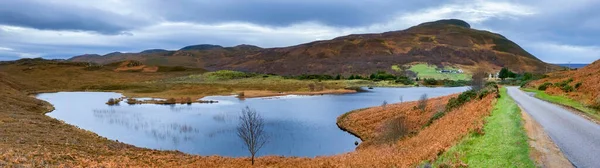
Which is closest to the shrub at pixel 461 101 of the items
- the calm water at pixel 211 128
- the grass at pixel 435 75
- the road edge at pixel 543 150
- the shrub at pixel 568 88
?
the shrub at pixel 568 88

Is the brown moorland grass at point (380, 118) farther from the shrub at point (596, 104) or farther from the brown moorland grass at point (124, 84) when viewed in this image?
the brown moorland grass at point (124, 84)

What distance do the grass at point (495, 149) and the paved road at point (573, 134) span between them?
114 cm

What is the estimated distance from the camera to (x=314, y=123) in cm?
4781

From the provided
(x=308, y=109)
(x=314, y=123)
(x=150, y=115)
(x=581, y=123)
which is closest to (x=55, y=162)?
(x=581, y=123)

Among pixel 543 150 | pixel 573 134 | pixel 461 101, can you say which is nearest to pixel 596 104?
pixel 461 101

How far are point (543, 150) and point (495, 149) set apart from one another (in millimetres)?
1429

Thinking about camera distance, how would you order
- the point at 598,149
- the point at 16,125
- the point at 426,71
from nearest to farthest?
1. the point at 598,149
2. the point at 16,125
3. the point at 426,71

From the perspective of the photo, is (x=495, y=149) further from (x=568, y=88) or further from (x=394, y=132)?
(x=568, y=88)

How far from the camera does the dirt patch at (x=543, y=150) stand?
1160 cm

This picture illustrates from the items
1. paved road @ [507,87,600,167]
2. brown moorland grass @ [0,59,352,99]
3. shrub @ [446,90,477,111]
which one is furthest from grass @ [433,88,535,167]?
brown moorland grass @ [0,59,352,99]

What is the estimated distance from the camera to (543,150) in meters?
13.1

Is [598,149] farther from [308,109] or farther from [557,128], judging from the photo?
[308,109]

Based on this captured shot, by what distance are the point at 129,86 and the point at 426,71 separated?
132 metres

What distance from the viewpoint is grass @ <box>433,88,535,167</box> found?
490 inches
